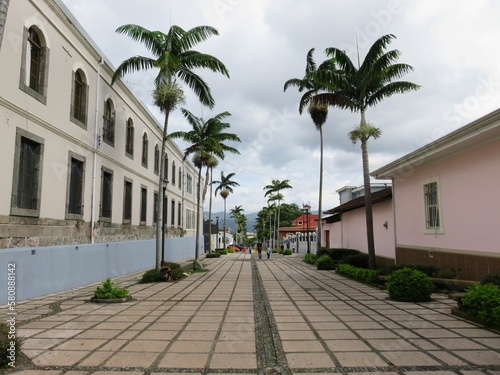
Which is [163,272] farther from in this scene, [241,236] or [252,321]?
[241,236]

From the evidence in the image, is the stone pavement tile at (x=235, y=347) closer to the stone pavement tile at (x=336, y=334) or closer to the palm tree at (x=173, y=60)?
the stone pavement tile at (x=336, y=334)

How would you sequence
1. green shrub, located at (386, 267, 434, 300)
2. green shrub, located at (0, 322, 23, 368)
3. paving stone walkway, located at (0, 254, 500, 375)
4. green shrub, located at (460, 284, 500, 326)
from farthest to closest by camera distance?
green shrub, located at (386, 267, 434, 300)
green shrub, located at (460, 284, 500, 326)
paving stone walkway, located at (0, 254, 500, 375)
green shrub, located at (0, 322, 23, 368)

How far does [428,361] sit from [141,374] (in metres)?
3.45

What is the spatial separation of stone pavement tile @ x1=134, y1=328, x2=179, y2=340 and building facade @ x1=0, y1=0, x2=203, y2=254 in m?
4.75

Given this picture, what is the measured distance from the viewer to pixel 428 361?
4.64 metres

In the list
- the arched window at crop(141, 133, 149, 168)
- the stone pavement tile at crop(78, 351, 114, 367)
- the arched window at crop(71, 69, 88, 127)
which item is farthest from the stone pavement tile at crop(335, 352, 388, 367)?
the arched window at crop(141, 133, 149, 168)

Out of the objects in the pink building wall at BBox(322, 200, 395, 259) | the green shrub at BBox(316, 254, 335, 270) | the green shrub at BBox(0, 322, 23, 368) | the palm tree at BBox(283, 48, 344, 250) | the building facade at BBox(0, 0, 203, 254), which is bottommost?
the green shrub at BBox(316, 254, 335, 270)

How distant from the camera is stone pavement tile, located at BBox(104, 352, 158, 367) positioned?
4562 mm

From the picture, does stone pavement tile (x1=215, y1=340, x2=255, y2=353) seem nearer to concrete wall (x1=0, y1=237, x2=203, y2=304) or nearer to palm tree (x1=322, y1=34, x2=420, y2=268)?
concrete wall (x1=0, y1=237, x2=203, y2=304)

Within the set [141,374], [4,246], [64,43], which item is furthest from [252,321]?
[64,43]

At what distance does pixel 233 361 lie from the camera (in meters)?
4.71

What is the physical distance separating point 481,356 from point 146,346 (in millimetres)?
4453

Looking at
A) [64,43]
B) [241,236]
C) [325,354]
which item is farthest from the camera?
[241,236]

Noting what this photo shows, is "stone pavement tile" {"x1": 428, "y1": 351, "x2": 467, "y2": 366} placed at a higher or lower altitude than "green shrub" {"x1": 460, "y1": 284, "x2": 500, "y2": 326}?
lower
